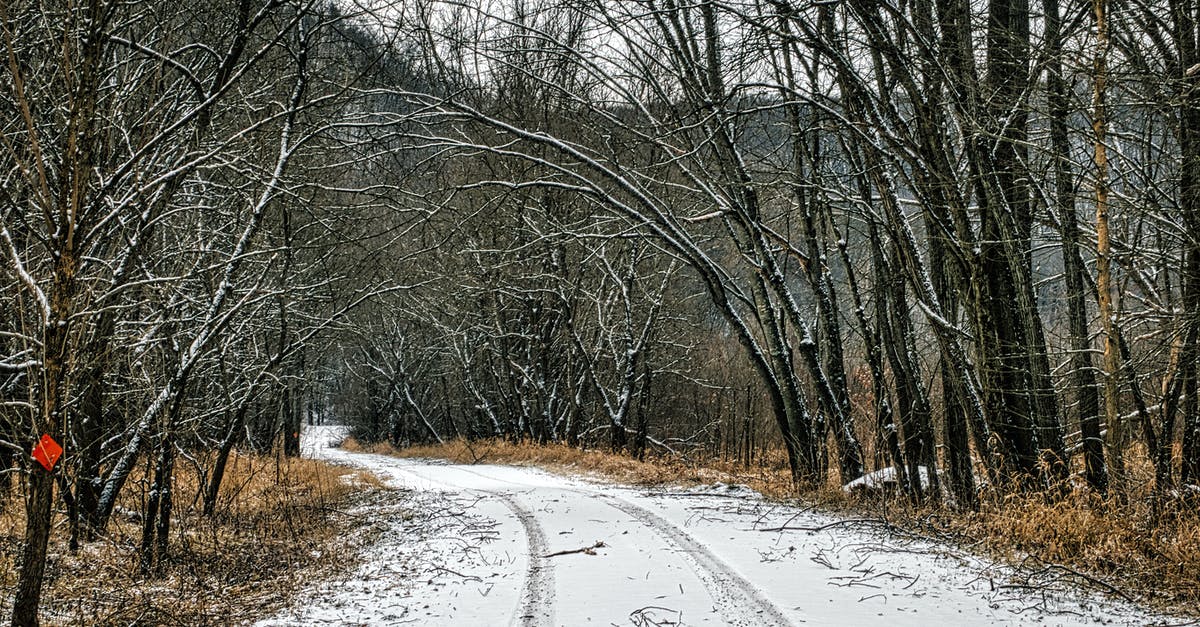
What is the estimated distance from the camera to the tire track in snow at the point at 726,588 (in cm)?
507

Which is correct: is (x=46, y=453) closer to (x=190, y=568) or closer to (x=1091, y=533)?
(x=190, y=568)

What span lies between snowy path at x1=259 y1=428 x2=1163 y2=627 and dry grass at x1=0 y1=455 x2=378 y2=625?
0.52 meters

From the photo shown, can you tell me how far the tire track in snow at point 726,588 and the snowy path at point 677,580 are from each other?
1cm

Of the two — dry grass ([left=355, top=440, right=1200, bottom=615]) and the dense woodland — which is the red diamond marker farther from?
dry grass ([left=355, top=440, right=1200, bottom=615])

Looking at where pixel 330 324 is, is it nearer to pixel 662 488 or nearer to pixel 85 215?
pixel 662 488

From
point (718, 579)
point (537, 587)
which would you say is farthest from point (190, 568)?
point (718, 579)

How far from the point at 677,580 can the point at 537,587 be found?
105 centimetres

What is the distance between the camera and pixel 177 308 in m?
9.66

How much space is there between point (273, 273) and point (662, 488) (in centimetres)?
725

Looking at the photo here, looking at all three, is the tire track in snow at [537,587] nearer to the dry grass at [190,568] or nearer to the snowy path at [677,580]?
the snowy path at [677,580]

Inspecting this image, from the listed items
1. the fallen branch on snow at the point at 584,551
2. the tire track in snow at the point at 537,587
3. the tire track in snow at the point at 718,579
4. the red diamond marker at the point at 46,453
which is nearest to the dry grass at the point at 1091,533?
the tire track in snow at the point at 718,579

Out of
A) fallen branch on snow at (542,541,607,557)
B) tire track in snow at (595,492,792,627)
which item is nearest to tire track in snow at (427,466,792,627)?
tire track in snow at (595,492,792,627)

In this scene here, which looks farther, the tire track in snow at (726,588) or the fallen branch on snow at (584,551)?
the fallen branch on snow at (584,551)

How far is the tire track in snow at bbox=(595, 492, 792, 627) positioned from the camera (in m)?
5.07
